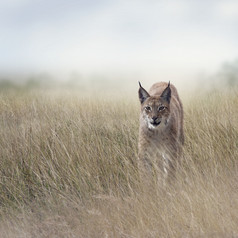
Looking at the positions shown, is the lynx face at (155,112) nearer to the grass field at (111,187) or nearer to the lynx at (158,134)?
the lynx at (158,134)

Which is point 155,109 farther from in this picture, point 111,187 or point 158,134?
point 111,187

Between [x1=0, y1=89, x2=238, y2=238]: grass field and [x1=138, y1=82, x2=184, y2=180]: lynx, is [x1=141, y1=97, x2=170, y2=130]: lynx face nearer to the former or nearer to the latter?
[x1=138, y1=82, x2=184, y2=180]: lynx

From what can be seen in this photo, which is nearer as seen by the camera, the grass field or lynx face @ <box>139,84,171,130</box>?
the grass field

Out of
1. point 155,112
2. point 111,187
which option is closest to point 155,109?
point 155,112

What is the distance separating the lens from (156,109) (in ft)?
18.0

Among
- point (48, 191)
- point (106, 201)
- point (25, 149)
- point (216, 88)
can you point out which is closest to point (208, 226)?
point (106, 201)

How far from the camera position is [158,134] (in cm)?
557

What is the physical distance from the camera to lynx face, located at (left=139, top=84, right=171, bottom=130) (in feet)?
18.0

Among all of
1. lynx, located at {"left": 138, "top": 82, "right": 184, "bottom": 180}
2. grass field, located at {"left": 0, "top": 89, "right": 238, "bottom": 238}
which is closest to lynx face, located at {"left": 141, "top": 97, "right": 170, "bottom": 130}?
lynx, located at {"left": 138, "top": 82, "right": 184, "bottom": 180}

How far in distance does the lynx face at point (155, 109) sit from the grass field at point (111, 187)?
553 millimetres

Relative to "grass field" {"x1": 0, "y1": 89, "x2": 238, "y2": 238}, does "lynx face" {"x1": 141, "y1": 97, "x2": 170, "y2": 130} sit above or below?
above

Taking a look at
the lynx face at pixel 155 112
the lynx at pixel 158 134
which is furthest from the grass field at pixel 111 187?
the lynx face at pixel 155 112

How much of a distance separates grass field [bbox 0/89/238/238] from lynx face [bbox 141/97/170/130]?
1.80ft

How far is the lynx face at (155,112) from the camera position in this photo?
5.47 metres
